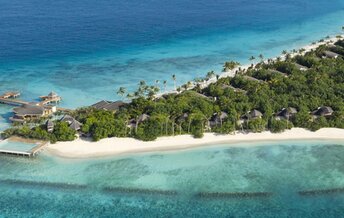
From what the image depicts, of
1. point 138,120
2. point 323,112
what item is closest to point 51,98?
point 138,120

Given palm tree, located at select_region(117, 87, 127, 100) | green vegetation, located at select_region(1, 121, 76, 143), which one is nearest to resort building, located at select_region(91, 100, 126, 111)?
palm tree, located at select_region(117, 87, 127, 100)

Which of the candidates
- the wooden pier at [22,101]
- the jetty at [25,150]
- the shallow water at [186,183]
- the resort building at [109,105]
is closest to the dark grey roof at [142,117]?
the resort building at [109,105]

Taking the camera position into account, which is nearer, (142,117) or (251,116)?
(142,117)

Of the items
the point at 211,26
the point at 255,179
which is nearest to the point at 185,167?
the point at 255,179

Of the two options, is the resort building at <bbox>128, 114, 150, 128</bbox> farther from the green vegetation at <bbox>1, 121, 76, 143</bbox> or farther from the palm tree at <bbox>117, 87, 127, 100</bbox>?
the palm tree at <bbox>117, 87, 127, 100</bbox>

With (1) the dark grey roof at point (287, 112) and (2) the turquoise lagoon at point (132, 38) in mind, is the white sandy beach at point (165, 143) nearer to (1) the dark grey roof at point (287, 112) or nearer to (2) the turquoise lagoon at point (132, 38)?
(1) the dark grey roof at point (287, 112)

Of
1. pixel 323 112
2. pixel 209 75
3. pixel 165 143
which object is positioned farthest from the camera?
pixel 209 75

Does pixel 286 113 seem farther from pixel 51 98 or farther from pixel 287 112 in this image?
pixel 51 98
